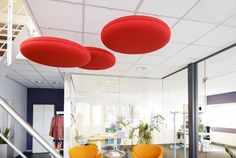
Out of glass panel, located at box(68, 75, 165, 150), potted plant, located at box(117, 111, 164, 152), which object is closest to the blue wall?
glass panel, located at box(68, 75, 165, 150)

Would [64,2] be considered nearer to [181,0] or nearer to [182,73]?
[181,0]

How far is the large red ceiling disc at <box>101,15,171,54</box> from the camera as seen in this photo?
1.39m

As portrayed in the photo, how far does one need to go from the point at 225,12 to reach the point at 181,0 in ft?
2.12

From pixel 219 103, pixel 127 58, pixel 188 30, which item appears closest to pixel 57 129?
pixel 127 58

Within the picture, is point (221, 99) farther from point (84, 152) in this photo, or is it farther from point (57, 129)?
point (57, 129)

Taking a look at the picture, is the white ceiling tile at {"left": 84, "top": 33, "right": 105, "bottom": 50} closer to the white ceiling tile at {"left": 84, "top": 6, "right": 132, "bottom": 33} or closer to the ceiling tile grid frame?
the ceiling tile grid frame

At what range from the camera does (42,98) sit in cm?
858

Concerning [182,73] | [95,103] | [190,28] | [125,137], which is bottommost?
[125,137]

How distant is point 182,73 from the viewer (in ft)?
17.7

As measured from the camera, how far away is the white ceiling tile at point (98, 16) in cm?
233

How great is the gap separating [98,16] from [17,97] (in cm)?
588

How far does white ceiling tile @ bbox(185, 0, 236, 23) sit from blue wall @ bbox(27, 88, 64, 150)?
7.45 m

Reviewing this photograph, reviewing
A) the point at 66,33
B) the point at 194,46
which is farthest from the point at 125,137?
the point at 66,33

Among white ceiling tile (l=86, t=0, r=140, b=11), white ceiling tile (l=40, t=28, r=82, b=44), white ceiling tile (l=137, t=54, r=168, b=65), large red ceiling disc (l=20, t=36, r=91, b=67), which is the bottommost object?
large red ceiling disc (l=20, t=36, r=91, b=67)
